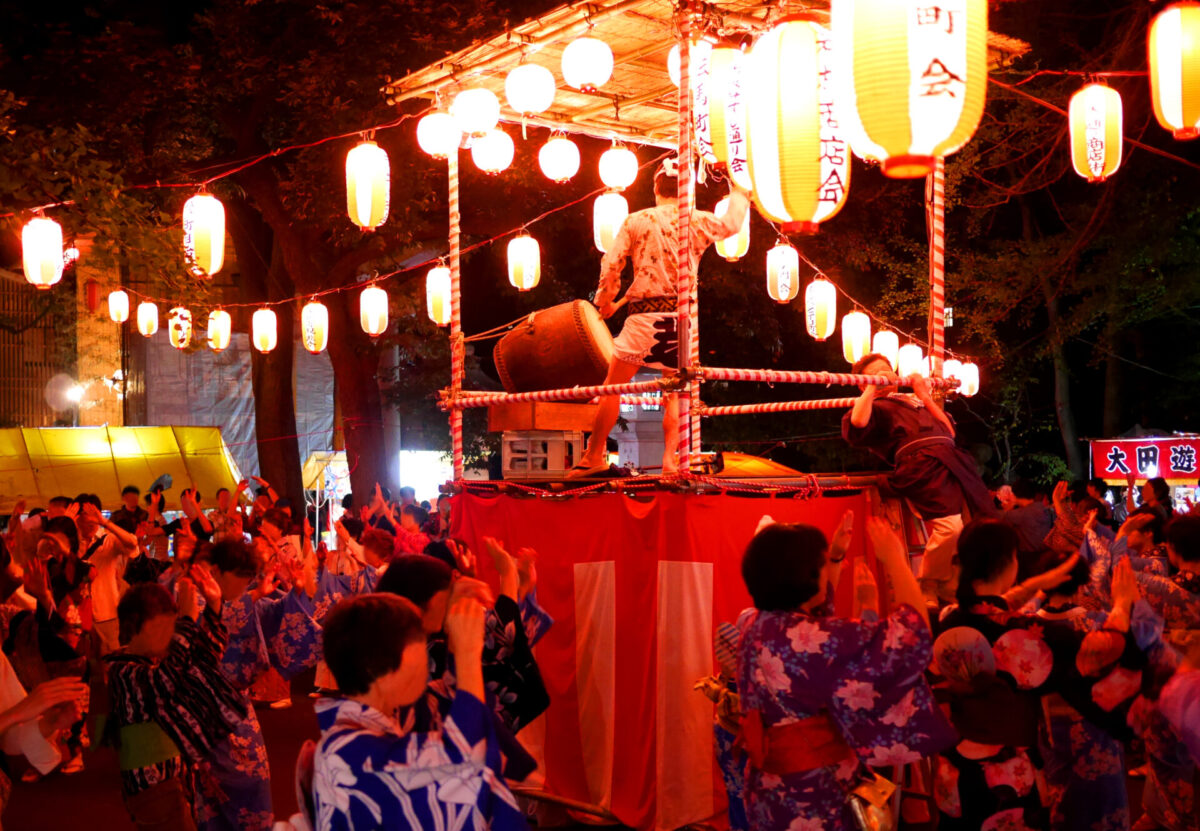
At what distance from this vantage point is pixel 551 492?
693 centimetres

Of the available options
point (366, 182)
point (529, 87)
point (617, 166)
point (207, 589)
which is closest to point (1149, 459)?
point (617, 166)

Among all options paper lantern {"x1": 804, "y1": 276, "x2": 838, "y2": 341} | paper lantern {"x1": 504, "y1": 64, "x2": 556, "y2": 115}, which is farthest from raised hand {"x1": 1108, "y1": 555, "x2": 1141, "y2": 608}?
paper lantern {"x1": 804, "y1": 276, "x2": 838, "y2": 341}

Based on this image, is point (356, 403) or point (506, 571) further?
point (356, 403)

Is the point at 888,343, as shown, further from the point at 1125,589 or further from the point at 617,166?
the point at 1125,589

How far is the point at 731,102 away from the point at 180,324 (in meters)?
10.4

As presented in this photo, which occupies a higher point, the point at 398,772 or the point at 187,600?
the point at 187,600

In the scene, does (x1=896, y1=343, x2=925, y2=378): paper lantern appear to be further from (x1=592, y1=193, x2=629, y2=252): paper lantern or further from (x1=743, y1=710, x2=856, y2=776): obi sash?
(x1=743, y1=710, x2=856, y2=776): obi sash

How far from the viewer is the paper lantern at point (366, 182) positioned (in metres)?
10.4

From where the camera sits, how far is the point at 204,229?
A: 12375 millimetres

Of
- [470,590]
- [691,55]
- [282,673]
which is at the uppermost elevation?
[691,55]

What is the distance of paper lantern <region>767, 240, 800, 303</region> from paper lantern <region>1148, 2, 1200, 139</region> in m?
5.47

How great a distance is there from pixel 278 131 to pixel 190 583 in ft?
51.0

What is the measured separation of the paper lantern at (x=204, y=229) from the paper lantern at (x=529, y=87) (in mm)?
5728

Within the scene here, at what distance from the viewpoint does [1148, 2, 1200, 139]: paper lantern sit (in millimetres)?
7535
